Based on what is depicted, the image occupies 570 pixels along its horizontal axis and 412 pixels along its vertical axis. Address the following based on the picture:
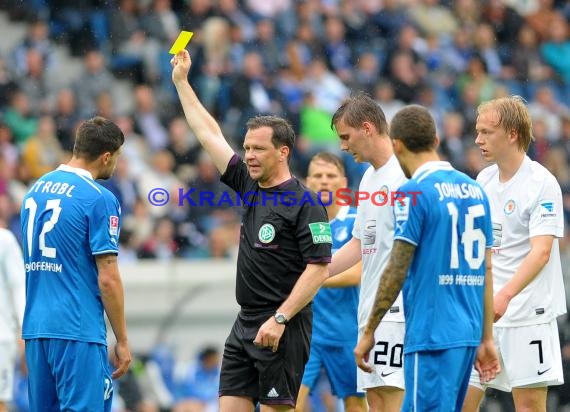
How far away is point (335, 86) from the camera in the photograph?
65.0ft

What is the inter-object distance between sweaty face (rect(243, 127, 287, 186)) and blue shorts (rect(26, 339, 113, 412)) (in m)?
1.59

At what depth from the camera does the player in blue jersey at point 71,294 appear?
7.94 metres

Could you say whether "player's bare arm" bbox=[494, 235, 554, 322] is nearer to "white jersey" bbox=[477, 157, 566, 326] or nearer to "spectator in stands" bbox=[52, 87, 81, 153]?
"white jersey" bbox=[477, 157, 566, 326]

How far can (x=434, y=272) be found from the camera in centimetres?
739

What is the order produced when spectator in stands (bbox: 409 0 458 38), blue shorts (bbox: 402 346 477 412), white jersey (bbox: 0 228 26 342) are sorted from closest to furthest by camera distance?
blue shorts (bbox: 402 346 477 412), white jersey (bbox: 0 228 26 342), spectator in stands (bbox: 409 0 458 38)

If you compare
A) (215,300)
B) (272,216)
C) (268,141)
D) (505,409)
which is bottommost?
(505,409)

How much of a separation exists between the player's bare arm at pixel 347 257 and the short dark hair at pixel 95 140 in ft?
6.67

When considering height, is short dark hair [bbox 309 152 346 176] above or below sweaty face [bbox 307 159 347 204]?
above

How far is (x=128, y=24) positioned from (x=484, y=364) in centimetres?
1211

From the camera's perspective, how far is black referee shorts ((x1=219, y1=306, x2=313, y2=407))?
321 inches

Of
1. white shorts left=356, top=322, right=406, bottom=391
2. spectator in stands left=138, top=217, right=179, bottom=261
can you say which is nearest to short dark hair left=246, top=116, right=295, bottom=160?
white shorts left=356, top=322, right=406, bottom=391

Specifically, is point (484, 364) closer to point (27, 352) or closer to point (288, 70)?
point (27, 352)

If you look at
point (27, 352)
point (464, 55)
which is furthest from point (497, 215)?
point (464, 55)

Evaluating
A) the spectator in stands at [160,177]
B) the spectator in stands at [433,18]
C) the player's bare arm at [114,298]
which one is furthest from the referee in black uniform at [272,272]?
the spectator in stands at [433,18]
